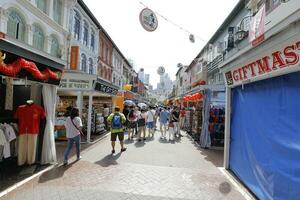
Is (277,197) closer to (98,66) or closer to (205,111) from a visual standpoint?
(205,111)

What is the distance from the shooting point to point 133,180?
6.36 meters

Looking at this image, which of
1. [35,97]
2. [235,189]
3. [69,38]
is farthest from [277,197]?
[69,38]

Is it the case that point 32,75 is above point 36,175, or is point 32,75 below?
above

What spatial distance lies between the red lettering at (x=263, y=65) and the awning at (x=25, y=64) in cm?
502

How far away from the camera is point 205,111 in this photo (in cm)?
1155

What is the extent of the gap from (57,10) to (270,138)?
17.5 metres

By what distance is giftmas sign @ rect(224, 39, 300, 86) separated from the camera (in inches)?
161

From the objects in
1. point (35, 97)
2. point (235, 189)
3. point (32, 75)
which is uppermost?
point (32, 75)

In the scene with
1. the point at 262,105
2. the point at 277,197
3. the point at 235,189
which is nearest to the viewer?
the point at 277,197

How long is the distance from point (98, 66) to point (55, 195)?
971 inches

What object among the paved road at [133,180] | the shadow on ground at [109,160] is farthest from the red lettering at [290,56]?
the shadow on ground at [109,160]

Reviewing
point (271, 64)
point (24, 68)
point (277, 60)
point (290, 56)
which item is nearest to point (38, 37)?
point (24, 68)

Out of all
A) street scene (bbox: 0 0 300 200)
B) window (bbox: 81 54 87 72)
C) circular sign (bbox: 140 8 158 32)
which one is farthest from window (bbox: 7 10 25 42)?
window (bbox: 81 54 87 72)

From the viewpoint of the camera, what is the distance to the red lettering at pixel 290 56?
4.04 m
